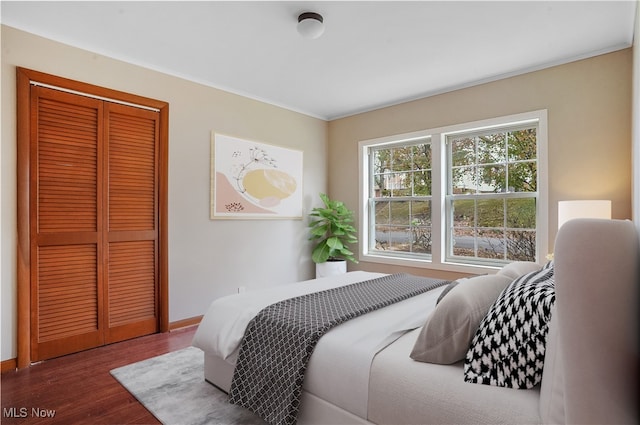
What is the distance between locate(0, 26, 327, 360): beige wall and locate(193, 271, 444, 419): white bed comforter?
1.58 m

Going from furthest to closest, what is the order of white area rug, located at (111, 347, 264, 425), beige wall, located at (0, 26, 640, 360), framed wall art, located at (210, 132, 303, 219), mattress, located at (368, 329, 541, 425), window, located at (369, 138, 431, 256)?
window, located at (369, 138, 431, 256) → framed wall art, located at (210, 132, 303, 219) → beige wall, located at (0, 26, 640, 360) → white area rug, located at (111, 347, 264, 425) → mattress, located at (368, 329, 541, 425)

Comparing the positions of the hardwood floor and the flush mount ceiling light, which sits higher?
the flush mount ceiling light

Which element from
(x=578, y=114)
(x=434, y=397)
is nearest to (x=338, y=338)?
(x=434, y=397)

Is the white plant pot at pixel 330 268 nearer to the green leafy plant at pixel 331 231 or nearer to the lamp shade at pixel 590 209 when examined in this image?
the green leafy plant at pixel 331 231

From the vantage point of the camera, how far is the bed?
877 millimetres

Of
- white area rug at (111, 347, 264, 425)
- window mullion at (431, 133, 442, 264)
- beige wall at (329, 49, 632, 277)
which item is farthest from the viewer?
window mullion at (431, 133, 442, 264)

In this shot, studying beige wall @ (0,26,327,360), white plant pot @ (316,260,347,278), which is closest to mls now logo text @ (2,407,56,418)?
beige wall @ (0,26,327,360)

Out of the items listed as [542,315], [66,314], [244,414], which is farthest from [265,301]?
[66,314]

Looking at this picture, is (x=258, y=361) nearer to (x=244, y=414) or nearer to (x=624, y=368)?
(x=244, y=414)

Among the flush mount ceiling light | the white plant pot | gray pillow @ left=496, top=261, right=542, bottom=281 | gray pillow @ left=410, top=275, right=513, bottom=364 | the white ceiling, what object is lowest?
the white plant pot

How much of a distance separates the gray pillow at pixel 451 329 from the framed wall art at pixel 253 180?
118 inches

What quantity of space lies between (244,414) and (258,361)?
17.4 inches

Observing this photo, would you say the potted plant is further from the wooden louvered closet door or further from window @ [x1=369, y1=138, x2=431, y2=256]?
the wooden louvered closet door

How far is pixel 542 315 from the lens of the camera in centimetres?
112
